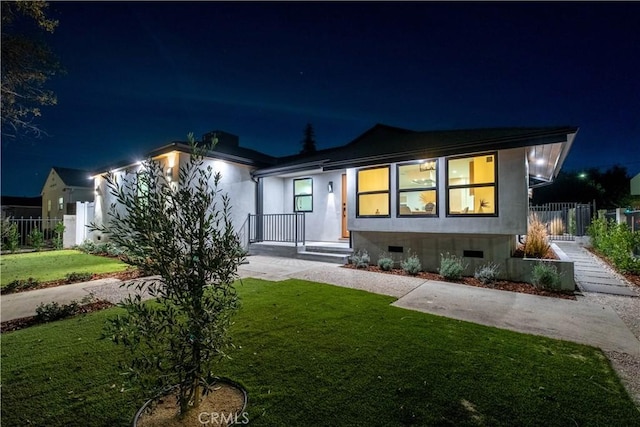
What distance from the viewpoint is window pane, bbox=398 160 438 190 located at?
7785mm

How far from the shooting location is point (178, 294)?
5.85 ft

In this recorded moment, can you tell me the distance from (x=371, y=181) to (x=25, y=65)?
8915 millimetres

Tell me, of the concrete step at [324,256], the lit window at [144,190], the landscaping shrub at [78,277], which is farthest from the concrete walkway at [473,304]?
the lit window at [144,190]

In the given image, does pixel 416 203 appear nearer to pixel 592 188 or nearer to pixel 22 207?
pixel 592 188

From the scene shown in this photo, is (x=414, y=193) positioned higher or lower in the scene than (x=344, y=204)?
higher

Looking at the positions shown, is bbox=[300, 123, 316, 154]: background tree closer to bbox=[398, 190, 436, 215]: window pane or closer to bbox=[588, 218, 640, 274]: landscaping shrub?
bbox=[398, 190, 436, 215]: window pane

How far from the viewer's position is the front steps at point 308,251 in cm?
865

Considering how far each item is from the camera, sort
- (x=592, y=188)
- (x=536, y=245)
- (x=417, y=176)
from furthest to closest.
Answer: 1. (x=592, y=188)
2. (x=417, y=176)
3. (x=536, y=245)

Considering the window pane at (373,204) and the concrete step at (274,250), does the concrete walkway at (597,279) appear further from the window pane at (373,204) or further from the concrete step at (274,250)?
the concrete step at (274,250)

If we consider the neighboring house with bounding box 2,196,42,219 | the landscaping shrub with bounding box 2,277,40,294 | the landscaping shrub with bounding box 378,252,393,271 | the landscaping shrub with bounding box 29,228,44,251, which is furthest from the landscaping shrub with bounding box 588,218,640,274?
the neighboring house with bounding box 2,196,42,219

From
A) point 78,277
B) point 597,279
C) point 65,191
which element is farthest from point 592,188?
point 65,191

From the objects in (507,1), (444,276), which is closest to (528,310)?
(444,276)

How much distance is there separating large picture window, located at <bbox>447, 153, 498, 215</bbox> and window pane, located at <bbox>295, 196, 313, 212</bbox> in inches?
206

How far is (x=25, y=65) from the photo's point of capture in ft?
20.6
